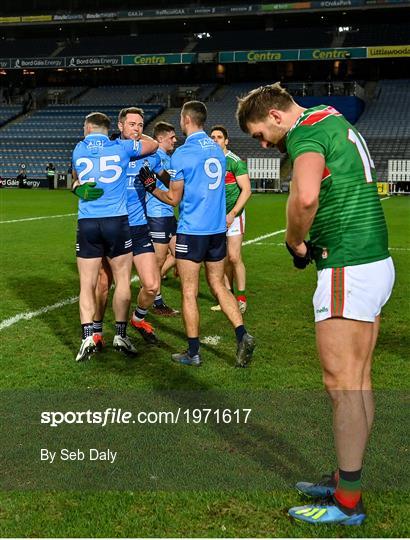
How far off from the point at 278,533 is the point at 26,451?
5.83ft

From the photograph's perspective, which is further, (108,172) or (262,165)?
(262,165)

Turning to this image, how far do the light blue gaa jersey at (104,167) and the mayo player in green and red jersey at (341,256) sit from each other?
2955 mm

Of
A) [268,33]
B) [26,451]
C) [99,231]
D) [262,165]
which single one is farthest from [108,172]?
[268,33]

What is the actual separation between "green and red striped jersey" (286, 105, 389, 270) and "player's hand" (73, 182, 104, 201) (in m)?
3.16

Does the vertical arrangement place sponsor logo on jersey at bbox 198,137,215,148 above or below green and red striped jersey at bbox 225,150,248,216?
above

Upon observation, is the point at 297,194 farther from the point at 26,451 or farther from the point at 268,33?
the point at 268,33

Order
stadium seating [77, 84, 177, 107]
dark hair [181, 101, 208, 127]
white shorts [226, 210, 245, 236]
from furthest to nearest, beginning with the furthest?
stadium seating [77, 84, 177, 107] < white shorts [226, 210, 245, 236] < dark hair [181, 101, 208, 127]

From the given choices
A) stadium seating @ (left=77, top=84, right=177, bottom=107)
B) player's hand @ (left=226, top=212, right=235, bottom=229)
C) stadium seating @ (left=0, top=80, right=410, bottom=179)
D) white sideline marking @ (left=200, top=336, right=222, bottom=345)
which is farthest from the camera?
stadium seating @ (left=77, top=84, right=177, bottom=107)

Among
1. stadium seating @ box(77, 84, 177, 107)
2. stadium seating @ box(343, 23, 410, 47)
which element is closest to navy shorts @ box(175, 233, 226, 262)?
stadium seating @ box(77, 84, 177, 107)

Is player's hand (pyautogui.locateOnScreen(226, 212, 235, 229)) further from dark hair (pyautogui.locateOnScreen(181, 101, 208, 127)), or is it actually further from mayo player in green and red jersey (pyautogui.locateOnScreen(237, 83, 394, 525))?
mayo player in green and red jersey (pyautogui.locateOnScreen(237, 83, 394, 525))

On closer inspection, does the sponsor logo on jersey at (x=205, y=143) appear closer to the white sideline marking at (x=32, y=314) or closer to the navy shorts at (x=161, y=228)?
the navy shorts at (x=161, y=228)

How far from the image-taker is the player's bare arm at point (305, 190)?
2.97 metres

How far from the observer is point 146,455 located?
404 cm

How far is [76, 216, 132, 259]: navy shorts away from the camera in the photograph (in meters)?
6.14
